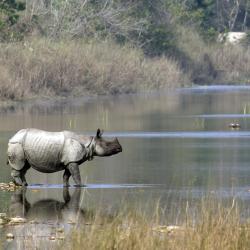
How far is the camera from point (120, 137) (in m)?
32.3

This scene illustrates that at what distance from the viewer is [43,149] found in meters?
20.3

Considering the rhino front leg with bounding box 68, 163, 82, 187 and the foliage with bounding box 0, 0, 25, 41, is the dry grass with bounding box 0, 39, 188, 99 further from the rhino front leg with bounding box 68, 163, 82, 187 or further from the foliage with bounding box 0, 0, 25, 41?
the rhino front leg with bounding box 68, 163, 82, 187

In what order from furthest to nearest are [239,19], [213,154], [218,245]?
[239,19] → [213,154] → [218,245]

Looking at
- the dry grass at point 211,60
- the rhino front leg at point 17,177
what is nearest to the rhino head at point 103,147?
the rhino front leg at point 17,177

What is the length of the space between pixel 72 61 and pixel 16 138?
123ft

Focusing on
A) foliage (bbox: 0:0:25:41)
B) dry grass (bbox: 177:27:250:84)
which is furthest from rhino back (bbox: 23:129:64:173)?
dry grass (bbox: 177:27:250:84)

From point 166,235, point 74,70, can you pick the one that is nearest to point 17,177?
point 166,235

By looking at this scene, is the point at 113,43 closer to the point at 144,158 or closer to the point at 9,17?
the point at 9,17

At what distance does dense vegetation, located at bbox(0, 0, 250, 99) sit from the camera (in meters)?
55.5

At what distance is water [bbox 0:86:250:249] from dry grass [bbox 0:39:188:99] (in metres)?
2.80

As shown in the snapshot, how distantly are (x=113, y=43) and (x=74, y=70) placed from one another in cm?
1209

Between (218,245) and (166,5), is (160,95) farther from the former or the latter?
(218,245)

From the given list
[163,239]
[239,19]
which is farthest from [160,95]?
[239,19]

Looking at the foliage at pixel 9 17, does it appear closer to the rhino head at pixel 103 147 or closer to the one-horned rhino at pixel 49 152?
the rhino head at pixel 103 147
